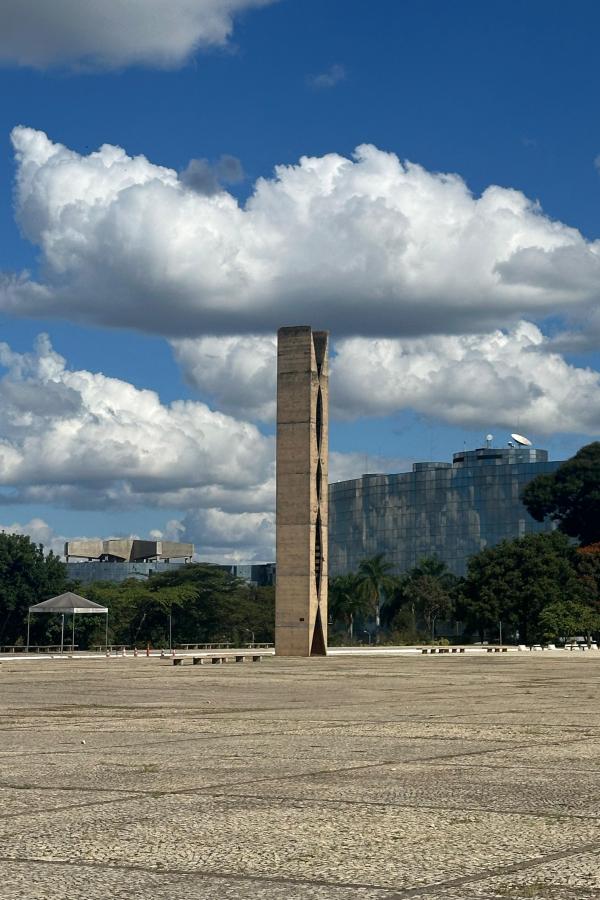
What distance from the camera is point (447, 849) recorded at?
7.41 meters

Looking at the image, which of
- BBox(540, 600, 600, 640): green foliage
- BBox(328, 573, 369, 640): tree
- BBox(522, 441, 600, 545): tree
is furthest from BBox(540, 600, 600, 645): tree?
BBox(522, 441, 600, 545): tree

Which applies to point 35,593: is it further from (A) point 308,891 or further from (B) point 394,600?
(A) point 308,891

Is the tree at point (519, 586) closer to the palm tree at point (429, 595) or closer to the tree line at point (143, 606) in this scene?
the palm tree at point (429, 595)

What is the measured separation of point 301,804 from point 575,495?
122899mm

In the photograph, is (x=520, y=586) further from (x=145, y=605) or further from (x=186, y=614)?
(x=145, y=605)

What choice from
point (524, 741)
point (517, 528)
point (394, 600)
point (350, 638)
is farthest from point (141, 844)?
point (517, 528)

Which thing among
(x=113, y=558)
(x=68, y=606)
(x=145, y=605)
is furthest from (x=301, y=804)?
(x=113, y=558)

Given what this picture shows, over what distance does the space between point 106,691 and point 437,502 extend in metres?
140

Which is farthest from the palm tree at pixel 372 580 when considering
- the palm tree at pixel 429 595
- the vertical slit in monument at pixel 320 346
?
the vertical slit in monument at pixel 320 346

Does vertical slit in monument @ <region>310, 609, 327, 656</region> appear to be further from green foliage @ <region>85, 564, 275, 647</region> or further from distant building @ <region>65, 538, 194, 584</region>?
distant building @ <region>65, 538, 194, 584</region>

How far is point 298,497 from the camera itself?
2393 inches

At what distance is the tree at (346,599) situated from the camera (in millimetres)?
112188

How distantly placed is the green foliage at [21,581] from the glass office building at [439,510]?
78786 millimetres

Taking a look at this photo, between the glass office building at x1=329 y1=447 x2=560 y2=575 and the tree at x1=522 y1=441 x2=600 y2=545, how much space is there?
25163 millimetres
